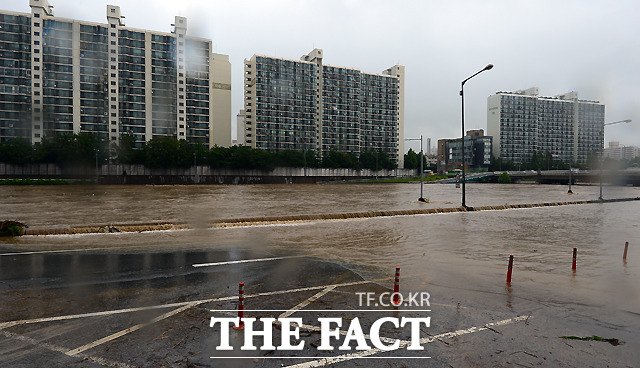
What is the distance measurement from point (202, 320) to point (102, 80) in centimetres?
2464

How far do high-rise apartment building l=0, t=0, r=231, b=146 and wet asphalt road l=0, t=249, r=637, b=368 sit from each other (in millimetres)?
7451

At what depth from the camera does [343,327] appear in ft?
18.6

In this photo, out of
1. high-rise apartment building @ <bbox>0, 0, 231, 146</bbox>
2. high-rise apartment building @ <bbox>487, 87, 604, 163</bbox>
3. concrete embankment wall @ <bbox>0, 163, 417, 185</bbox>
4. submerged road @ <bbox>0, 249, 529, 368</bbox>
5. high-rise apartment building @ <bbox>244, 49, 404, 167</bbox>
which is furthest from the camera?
high-rise apartment building @ <bbox>487, 87, 604, 163</bbox>

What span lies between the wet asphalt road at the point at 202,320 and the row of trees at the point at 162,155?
20.8 ft

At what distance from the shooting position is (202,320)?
5891mm

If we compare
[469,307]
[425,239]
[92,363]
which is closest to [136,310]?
[92,363]

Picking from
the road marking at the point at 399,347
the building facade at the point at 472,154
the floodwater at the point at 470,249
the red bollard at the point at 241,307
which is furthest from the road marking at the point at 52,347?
the building facade at the point at 472,154

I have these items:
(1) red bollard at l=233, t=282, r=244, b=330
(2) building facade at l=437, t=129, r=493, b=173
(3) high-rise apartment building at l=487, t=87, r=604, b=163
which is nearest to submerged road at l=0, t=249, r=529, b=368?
(1) red bollard at l=233, t=282, r=244, b=330

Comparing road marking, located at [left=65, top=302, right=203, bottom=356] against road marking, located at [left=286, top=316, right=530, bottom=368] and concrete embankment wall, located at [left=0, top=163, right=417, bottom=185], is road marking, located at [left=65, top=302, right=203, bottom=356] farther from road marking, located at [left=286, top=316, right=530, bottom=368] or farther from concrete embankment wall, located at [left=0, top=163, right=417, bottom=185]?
concrete embankment wall, located at [left=0, top=163, right=417, bottom=185]

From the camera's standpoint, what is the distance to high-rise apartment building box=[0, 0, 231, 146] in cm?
1456

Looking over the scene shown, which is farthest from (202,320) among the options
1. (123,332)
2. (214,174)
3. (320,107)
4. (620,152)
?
(320,107)

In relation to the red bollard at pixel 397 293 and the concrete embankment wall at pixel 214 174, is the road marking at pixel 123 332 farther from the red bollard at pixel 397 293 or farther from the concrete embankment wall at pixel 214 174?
the concrete embankment wall at pixel 214 174

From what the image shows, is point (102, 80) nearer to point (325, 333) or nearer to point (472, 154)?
point (325, 333)

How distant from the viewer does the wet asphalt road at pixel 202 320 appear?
185 inches
